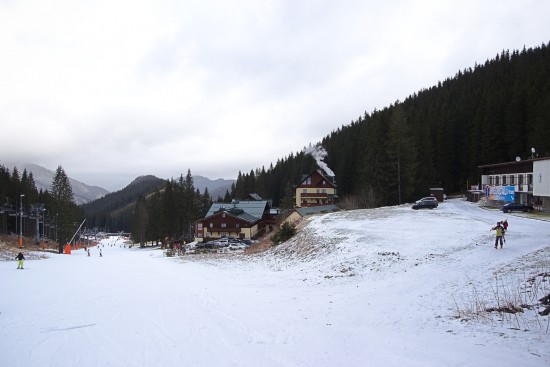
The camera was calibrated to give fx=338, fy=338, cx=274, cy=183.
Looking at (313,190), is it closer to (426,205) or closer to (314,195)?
(314,195)

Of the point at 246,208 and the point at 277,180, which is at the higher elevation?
the point at 277,180

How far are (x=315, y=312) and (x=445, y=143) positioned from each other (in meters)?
80.2

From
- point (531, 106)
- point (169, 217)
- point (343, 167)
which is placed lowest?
point (169, 217)

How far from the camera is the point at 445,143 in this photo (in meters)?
82.2

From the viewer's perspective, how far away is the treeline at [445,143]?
5525cm

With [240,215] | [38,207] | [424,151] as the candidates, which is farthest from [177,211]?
[424,151]

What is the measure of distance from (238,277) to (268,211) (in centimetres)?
6484

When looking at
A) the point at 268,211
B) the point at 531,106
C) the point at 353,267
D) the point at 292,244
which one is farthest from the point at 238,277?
the point at 531,106

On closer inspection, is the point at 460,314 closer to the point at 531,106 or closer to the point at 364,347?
the point at 364,347

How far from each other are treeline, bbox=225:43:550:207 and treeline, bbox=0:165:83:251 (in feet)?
180

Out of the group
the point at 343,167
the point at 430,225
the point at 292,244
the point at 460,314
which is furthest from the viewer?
the point at 343,167

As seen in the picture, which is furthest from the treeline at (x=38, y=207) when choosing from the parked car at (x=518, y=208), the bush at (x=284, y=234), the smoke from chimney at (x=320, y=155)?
the smoke from chimney at (x=320, y=155)

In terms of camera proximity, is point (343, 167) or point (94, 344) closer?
point (94, 344)

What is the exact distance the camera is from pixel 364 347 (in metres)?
9.59
